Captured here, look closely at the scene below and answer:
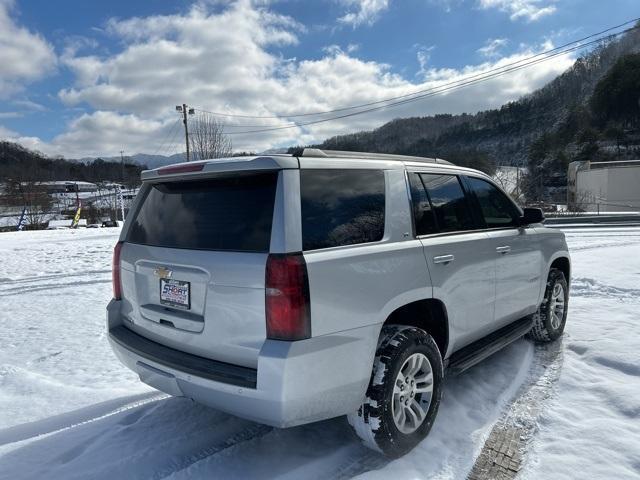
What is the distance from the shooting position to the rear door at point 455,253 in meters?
3.22

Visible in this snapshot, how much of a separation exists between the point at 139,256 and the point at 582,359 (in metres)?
4.24

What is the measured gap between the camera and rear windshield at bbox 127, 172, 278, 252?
99.8 inches

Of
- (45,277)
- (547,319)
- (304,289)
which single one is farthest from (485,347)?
(45,277)

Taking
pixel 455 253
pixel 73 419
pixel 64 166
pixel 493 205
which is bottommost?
pixel 73 419

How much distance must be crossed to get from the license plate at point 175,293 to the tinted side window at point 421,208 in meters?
1.59

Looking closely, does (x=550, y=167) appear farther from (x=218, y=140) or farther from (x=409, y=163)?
(x=409, y=163)

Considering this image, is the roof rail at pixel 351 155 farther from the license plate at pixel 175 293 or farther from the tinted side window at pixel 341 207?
the license plate at pixel 175 293

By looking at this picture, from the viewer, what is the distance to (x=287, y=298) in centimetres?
234

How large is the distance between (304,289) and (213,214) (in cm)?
82

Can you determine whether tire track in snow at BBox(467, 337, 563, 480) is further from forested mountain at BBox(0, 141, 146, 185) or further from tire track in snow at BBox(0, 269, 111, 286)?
forested mountain at BBox(0, 141, 146, 185)

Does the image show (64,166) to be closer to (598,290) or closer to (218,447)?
(598,290)

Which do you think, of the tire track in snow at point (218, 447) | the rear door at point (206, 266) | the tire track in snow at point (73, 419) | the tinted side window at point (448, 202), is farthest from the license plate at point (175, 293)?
the tinted side window at point (448, 202)

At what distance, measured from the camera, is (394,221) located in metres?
3.00

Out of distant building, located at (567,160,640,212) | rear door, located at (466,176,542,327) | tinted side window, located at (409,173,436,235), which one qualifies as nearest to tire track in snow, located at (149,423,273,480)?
tinted side window, located at (409,173,436,235)
